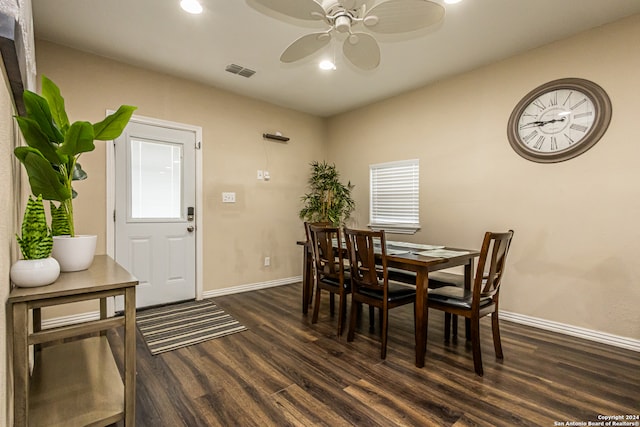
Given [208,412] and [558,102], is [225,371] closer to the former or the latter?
[208,412]

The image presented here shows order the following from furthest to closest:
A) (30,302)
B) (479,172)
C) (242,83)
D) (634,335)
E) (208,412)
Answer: (242,83), (479,172), (634,335), (208,412), (30,302)

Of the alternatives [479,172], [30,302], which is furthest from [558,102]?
[30,302]

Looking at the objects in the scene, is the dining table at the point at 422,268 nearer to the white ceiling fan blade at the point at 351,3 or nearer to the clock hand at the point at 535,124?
the clock hand at the point at 535,124

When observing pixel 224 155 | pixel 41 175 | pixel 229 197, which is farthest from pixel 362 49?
pixel 229 197

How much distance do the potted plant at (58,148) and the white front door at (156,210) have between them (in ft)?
5.73

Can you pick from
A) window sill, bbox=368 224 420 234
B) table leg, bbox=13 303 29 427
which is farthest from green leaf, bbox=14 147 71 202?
window sill, bbox=368 224 420 234

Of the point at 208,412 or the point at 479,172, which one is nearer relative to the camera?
the point at 208,412

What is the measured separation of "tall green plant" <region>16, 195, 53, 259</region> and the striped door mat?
139cm

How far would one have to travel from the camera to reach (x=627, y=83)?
251 cm

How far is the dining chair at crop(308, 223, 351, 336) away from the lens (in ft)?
8.70

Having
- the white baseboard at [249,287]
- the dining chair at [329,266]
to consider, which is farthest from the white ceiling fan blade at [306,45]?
the white baseboard at [249,287]

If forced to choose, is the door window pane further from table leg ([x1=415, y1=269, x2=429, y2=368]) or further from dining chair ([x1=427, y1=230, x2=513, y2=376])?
dining chair ([x1=427, y1=230, x2=513, y2=376])

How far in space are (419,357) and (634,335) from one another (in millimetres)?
1835

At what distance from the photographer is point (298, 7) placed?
182 cm
